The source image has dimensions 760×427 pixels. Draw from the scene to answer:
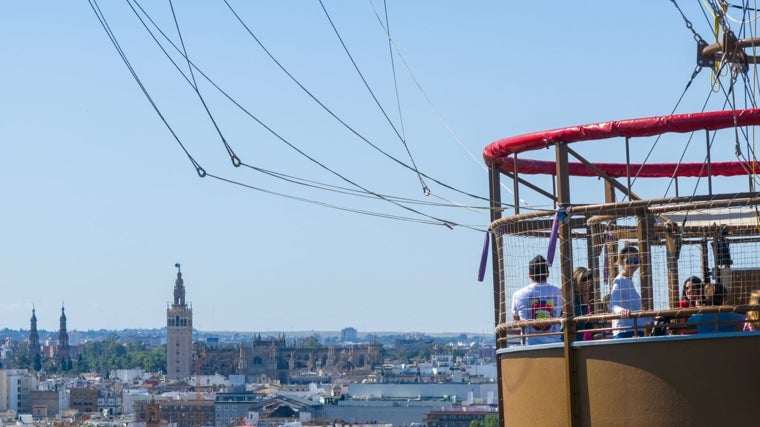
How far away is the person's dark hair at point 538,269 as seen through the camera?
23.2 ft

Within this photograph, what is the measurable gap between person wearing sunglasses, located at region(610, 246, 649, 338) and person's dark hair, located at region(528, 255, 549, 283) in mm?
425

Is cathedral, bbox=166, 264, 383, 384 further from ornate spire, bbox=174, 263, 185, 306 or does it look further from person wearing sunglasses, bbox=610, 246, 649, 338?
person wearing sunglasses, bbox=610, 246, 649, 338

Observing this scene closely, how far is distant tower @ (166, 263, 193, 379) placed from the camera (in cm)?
15050

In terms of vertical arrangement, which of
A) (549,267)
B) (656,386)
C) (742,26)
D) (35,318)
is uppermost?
(35,318)

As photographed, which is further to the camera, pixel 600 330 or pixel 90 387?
pixel 90 387

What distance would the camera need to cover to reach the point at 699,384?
629 cm

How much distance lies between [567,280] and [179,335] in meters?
147

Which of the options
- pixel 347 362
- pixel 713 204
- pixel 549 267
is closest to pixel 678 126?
pixel 713 204

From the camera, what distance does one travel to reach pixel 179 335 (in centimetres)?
15225

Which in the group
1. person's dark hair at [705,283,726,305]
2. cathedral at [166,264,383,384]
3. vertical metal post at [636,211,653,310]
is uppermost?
cathedral at [166,264,383,384]

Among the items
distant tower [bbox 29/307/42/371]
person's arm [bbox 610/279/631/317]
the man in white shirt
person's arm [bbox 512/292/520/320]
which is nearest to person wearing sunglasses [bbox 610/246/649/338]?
person's arm [bbox 610/279/631/317]

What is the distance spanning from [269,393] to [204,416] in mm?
10839

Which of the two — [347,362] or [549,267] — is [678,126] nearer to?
[549,267]

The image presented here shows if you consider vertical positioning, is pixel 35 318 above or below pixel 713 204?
above
